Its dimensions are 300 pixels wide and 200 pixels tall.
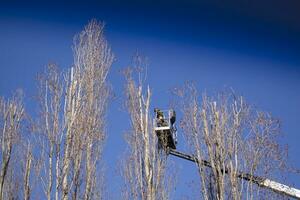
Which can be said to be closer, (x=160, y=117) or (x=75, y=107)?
(x=75, y=107)

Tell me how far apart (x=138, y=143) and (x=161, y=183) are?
1.14 meters

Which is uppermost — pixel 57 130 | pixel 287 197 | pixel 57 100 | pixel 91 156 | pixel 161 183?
pixel 57 100

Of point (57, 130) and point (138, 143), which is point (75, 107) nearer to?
point (57, 130)

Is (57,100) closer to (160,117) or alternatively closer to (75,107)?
(75,107)

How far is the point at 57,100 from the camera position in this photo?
32.7ft

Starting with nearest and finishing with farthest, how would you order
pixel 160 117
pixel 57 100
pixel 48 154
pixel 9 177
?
pixel 48 154
pixel 57 100
pixel 160 117
pixel 9 177

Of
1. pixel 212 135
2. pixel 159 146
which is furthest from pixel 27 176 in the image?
pixel 212 135

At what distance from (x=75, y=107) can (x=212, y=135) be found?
356 cm

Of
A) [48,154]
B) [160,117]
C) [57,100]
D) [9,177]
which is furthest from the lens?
[9,177]

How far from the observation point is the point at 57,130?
9.38 m

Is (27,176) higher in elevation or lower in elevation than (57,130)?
lower

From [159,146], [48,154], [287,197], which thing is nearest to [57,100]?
[48,154]

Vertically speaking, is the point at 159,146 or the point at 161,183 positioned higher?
the point at 159,146

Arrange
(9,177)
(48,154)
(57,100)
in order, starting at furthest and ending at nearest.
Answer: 1. (9,177)
2. (57,100)
3. (48,154)
